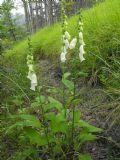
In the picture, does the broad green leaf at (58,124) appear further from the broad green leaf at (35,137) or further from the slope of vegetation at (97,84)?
the slope of vegetation at (97,84)

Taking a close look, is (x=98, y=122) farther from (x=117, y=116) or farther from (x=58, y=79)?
(x=58, y=79)

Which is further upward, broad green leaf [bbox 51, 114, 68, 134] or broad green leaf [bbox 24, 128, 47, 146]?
broad green leaf [bbox 51, 114, 68, 134]

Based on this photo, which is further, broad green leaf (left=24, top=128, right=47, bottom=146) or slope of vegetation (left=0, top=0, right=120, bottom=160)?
slope of vegetation (left=0, top=0, right=120, bottom=160)

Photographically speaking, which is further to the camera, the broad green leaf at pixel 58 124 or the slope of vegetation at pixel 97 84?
the slope of vegetation at pixel 97 84

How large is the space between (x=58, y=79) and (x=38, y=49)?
451 cm

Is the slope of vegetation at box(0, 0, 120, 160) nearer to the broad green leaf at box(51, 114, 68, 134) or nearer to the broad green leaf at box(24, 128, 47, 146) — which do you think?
the broad green leaf at box(24, 128, 47, 146)

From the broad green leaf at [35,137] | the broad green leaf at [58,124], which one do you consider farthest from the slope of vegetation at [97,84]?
the broad green leaf at [58,124]

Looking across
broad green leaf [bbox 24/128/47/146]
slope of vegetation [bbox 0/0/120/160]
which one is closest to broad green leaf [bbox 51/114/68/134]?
broad green leaf [bbox 24/128/47/146]

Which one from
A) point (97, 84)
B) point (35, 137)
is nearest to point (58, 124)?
point (35, 137)

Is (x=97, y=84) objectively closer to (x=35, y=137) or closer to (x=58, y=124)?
(x=58, y=124)

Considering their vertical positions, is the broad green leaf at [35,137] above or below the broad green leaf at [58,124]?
below

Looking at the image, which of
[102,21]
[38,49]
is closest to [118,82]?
[102,21]

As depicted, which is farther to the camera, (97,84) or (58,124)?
(97,84)

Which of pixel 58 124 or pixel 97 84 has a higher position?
pixel 58 124
